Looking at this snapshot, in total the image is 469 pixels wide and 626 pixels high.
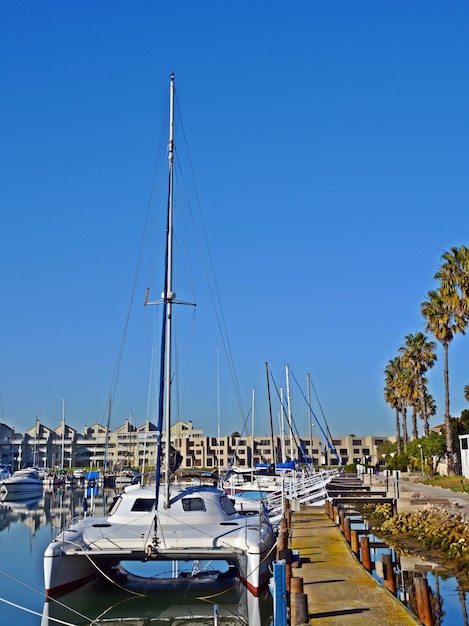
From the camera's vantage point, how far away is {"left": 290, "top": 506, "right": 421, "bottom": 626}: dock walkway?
476 inches

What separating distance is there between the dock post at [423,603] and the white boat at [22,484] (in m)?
79.5

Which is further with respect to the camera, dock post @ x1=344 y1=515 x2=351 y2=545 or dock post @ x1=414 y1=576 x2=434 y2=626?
dock post @ x1=344 y1=515 x2=351 y2=545

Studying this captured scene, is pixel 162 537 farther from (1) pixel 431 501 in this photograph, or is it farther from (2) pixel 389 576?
(1) pixel 431 501

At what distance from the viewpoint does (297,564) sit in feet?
56.9

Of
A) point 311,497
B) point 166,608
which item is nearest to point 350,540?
point 166,608

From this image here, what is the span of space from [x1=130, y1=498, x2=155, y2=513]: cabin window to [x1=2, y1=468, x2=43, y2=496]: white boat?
68325mm

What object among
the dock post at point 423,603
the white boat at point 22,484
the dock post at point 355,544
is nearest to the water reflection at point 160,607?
the dock post at point 355,544

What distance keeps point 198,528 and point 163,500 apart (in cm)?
213

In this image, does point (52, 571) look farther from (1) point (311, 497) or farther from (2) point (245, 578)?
(1) point (311, 497)

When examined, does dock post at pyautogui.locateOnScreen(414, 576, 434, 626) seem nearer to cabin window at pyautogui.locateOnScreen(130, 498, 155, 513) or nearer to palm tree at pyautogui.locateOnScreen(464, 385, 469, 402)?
cabin window at pyautogui.locateOnScreen(130, 498, 155, 513)

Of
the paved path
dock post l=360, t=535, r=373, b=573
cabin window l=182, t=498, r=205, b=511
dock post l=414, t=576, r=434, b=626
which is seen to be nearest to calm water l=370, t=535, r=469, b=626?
dock post l=360, t=535, r=373, b=573

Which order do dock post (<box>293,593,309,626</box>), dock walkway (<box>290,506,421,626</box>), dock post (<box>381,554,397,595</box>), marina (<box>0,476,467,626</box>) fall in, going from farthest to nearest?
dock post (<box>381,554,397,595</box>)
marina (<box>0,476,467,626</box>)
dock walkway (<box>290,506,421,626</box>)
dock post (<box>293,593,309,626</box>)

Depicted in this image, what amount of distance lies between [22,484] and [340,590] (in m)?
77.8

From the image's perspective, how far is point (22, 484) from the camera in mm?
85438
